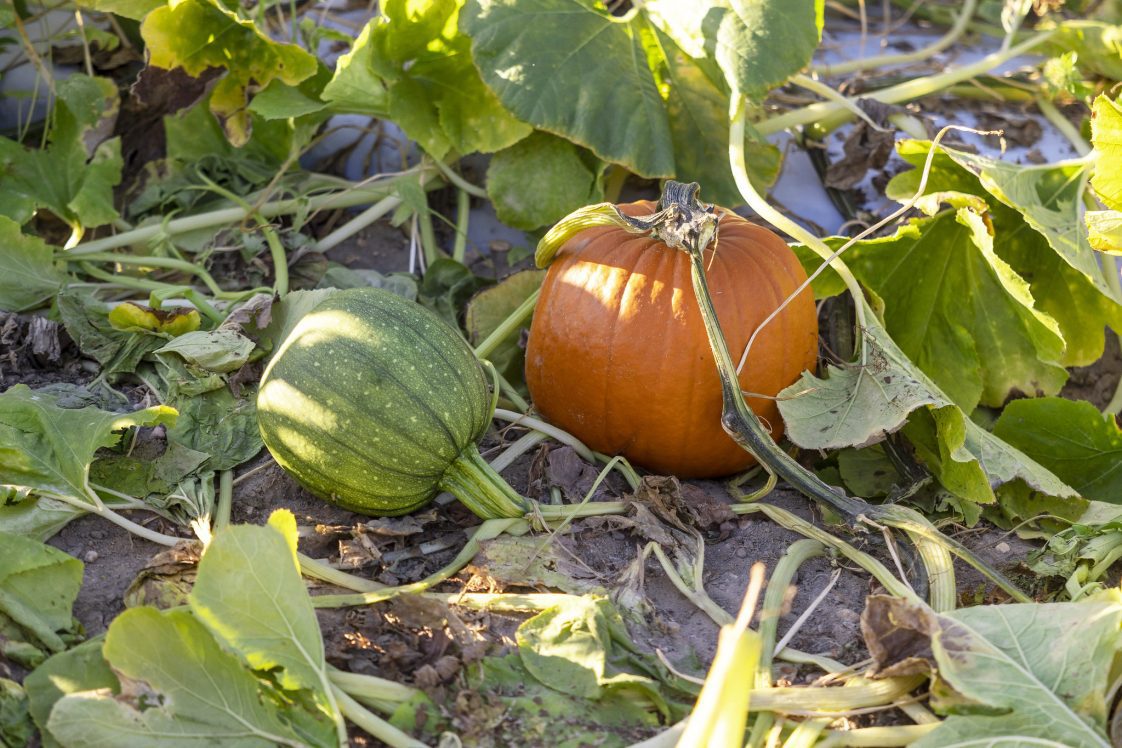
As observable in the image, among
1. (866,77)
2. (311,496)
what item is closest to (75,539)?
(311,496)

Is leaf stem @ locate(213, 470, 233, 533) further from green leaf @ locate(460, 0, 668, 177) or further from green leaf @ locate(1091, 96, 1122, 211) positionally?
green leaf @ locate(1091, 96, 1122, 211)

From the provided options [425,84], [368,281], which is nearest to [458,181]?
[425,84]

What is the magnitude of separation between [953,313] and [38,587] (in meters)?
1.89

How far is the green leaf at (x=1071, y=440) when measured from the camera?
2.17 m

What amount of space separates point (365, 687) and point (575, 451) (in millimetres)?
759

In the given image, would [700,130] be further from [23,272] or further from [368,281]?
[23,272]

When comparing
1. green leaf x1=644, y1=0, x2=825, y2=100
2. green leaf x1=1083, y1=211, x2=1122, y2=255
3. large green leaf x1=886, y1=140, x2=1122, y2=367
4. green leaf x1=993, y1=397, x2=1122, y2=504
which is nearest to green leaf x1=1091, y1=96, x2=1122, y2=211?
green leaf x1=1083, y1=211, x2=1122, y2=255

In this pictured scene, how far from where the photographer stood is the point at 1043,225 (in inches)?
89.8

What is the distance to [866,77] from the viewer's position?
335cm

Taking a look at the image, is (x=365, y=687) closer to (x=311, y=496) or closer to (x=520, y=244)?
(x=311, y=496)

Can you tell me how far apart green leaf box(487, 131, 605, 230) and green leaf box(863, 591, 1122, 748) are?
1.37 m

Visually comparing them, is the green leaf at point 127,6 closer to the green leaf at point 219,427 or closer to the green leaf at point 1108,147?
the green leaf at point 219,427

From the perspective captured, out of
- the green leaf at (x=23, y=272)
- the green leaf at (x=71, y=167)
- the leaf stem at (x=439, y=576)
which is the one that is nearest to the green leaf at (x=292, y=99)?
the green leaf at (x=71, y=167)

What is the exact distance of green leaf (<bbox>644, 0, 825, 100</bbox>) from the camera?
2.27 metres
